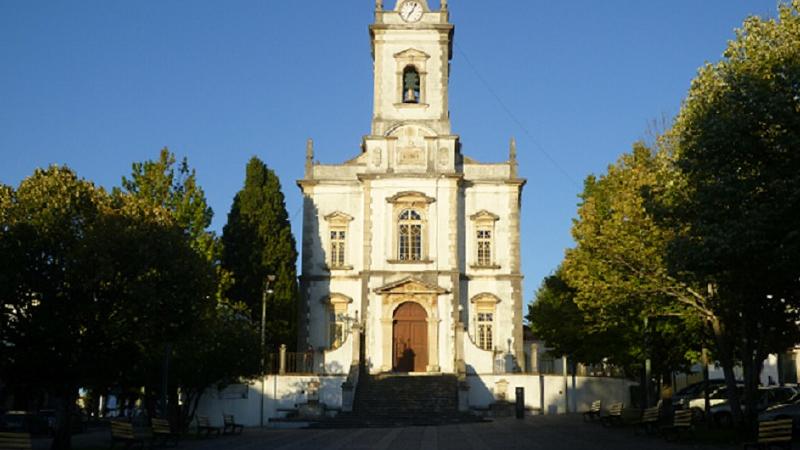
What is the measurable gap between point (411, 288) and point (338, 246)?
465 centimetres

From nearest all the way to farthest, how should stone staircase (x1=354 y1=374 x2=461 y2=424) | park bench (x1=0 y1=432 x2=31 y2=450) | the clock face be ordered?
park bench (x1=0 y1=432 x2=31 y2=450) < stone staircase (x1=354 y1=374 x2=461 y2=424) < the clock face

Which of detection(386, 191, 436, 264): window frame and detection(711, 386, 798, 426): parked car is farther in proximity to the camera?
detection(386, 191, 436, 264): window frame

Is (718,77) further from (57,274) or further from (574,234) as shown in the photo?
(57,274)

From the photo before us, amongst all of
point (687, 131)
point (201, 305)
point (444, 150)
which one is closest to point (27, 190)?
point (201, 305)

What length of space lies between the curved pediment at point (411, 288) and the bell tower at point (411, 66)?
7.75 metres

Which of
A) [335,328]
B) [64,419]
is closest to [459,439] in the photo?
[64,419]

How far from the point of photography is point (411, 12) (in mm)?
48656

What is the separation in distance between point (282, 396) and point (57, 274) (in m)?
19.0

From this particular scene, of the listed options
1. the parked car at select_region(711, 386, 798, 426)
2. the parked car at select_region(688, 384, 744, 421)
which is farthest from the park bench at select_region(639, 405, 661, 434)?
the parked car at select_region(688, 384, 744, 421)

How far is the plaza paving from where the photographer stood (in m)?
24.6

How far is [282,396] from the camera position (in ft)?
138

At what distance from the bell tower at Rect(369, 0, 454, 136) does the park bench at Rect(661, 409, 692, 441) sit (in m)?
23.4

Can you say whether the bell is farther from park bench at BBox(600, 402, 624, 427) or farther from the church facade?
park bench at BBox(600, 402, 624, 427)

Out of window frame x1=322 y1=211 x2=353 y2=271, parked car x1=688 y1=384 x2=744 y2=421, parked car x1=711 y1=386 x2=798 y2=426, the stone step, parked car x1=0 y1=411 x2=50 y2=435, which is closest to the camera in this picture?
parked car x1=711 y1=386 x2=798 y2=426
